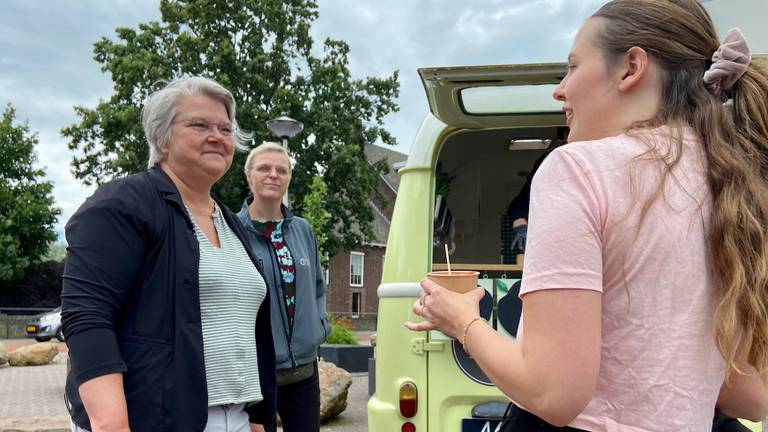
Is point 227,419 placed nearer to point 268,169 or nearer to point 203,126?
point 203,126

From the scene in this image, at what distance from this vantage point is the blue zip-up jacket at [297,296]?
3545 millimetres

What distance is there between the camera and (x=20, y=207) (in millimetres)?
27984

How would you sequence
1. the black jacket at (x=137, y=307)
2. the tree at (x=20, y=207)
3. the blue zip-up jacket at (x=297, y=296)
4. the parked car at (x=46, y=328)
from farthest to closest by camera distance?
1. the tree at (x=20, y=207)
2. the parked car at (x=46, y=328)
3. the blue zip-up jacket at (x=297, y=296)
4. the black jacket at (x=137, y=307)

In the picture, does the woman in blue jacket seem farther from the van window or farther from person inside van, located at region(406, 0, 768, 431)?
person inside van, located at region(406, 0, 768, 431)

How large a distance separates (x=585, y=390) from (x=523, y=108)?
2.17 m

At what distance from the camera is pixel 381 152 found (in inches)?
1879

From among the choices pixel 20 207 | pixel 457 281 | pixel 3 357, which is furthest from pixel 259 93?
pixel 457 281

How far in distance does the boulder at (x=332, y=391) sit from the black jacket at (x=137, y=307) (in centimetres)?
519

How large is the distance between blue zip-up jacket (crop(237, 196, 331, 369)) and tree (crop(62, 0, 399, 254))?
22.0 meters

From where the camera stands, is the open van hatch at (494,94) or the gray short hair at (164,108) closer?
the gray short hair at (164,108)

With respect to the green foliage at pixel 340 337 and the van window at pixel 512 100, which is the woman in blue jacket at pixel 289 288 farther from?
the green foliage at pixel 340 337

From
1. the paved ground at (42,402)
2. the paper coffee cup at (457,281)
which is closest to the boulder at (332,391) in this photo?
the paved ground at (42,402)

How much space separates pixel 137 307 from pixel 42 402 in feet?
28.7

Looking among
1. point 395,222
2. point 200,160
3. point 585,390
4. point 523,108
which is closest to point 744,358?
point 585,390
